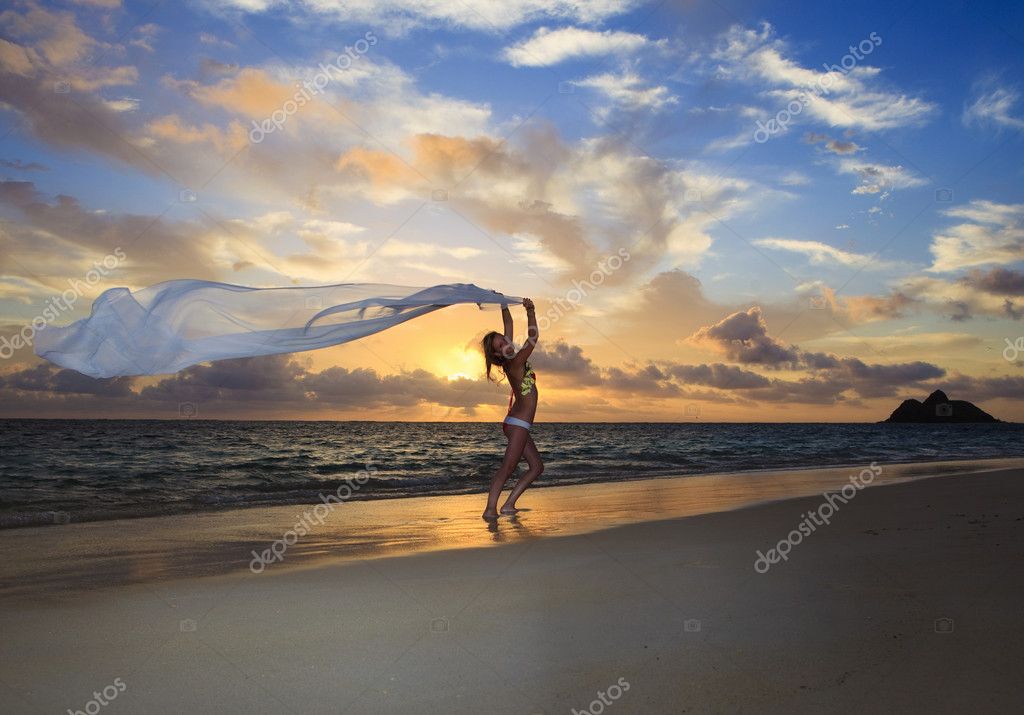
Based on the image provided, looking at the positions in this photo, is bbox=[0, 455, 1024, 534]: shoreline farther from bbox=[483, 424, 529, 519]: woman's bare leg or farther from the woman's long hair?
the woman's long hair

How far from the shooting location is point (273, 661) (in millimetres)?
4133

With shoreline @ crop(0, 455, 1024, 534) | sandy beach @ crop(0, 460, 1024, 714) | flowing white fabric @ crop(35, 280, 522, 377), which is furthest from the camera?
shoreline @ crop(0, 455, 1024, 534)

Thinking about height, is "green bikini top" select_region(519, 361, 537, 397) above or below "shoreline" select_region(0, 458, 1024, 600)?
above

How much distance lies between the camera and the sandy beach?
3662 mm

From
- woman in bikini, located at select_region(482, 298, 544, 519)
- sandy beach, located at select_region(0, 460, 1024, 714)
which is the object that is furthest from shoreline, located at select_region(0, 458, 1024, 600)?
woman in bikini, located at select_region(482, 298, 544, 519)

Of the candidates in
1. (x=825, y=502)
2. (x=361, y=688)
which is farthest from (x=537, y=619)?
(x=825, y=502)

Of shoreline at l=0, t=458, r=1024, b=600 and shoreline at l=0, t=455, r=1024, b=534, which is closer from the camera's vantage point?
shoreline at l=0, t=458, r=1024, b=600

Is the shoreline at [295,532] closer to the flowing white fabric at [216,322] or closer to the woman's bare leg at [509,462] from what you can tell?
the woman's bare leg at [509,462]

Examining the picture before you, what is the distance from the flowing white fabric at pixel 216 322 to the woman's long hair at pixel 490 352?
0.60 meters

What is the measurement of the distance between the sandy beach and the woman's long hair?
2489mm

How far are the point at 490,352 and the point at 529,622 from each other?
18.1ft

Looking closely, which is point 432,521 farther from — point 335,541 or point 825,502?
point 825,502

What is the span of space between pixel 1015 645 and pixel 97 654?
5.27 metres

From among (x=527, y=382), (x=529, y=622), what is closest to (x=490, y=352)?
(x=527, y=382)
